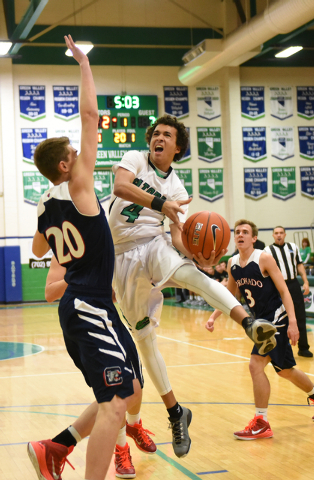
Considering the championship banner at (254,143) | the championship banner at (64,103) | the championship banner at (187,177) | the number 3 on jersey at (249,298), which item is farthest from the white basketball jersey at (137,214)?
the championship banner at (254,143)

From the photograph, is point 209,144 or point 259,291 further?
point 209,144

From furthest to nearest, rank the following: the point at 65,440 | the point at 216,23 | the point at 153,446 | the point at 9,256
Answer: the point at 216,23, the point at 9,256, the point at 153,446, the point at 65,440

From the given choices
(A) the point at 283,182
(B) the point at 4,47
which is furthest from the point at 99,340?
(A) the point at 283,182

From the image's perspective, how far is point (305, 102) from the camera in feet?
60.3

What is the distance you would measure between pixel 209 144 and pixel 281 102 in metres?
2.66

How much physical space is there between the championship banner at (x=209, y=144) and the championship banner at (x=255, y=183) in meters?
1.02

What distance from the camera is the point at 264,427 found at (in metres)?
4.34

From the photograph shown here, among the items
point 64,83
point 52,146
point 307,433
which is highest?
point 64,83

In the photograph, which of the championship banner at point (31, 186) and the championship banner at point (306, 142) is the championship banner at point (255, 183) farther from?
the championship banner at point (31, 186)

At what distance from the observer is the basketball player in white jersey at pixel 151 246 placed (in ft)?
12.2

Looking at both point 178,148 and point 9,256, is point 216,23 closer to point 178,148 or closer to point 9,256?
point 9,256

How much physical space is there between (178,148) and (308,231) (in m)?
14.4

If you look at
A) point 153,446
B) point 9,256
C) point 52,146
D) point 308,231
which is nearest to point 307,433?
point 153,446

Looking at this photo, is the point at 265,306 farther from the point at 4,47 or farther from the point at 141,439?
the point at 4,47
